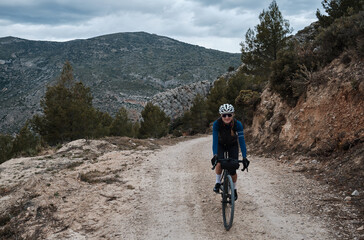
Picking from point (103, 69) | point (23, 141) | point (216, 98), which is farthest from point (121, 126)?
point (103, 69)

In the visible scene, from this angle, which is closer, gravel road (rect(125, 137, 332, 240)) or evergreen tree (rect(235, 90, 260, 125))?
gravel road (rect(125, 137, 332, 240))

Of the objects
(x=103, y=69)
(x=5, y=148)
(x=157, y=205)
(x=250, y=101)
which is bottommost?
(x=5, y=148)

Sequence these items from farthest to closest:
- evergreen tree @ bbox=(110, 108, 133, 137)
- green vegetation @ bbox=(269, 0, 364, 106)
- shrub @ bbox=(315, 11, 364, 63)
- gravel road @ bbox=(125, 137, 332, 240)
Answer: evergreen tree @ bbox=(110, 108, 133, 137) → green vegetation @ bbox=(269, 0, 364, 106) → shrub @ bbox=(315, 11, 364, 63) → gravel road @ bbox=(125, 137, 332, 240)

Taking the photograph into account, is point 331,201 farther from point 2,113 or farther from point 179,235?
point 2,113

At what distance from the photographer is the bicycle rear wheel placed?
4.69 metres

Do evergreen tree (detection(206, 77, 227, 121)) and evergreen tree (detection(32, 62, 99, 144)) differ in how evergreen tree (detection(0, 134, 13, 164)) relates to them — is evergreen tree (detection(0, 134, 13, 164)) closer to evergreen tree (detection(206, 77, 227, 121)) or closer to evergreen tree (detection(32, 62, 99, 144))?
evergreen tree (detection(32, 62, 99, 144))

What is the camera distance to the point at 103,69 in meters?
140

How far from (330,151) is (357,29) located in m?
5.17

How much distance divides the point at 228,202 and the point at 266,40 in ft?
78.0

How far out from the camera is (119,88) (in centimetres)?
11306

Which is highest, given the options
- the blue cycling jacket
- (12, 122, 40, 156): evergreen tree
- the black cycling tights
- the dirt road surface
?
the blue cycling jacket

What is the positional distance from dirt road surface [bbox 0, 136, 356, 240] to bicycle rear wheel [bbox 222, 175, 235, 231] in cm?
17

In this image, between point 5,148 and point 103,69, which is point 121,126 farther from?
point 103,69

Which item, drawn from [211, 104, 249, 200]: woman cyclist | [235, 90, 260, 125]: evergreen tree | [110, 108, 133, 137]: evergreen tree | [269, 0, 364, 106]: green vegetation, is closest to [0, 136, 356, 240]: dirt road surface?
[211, 104, 249, 200]: woman cyclist
